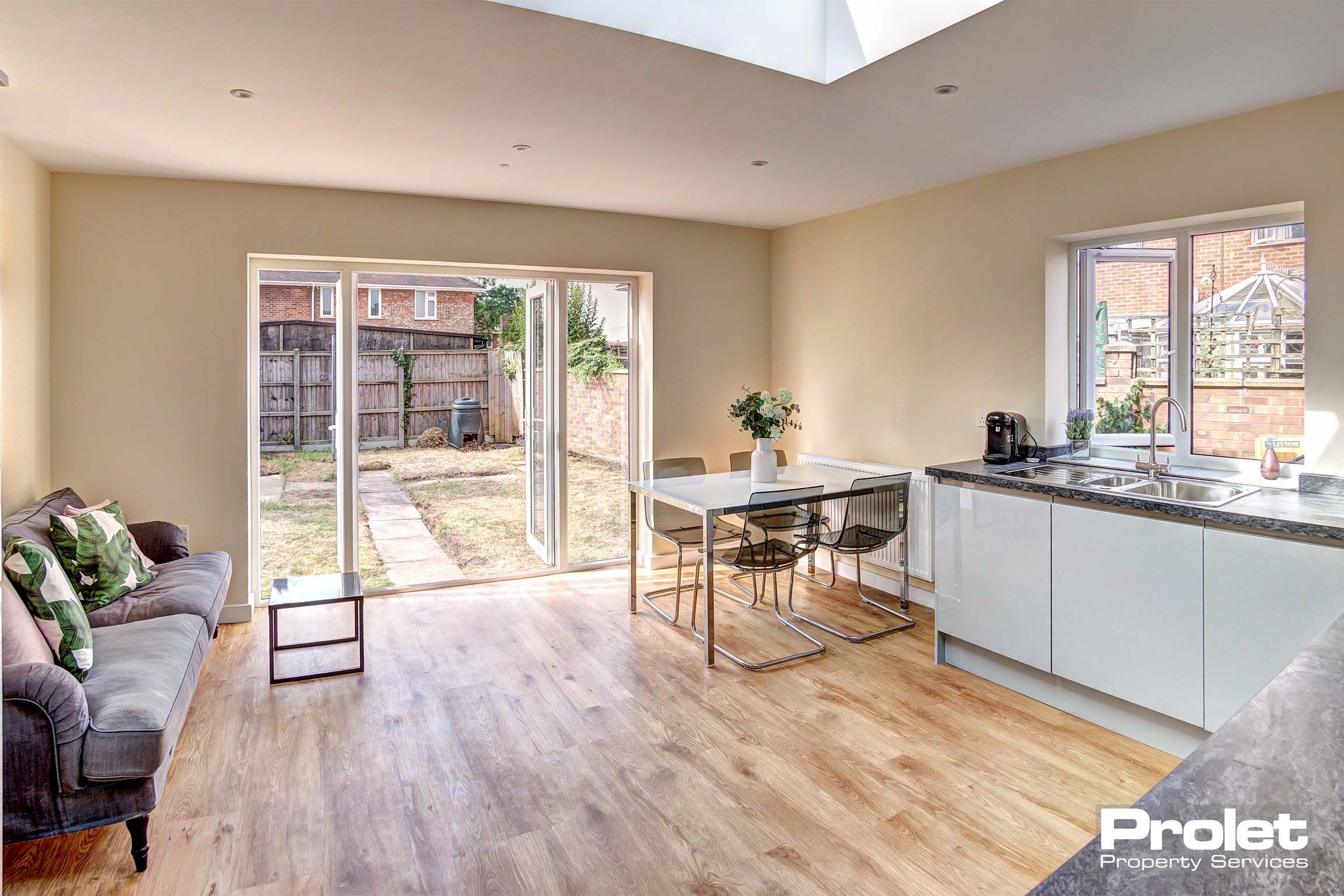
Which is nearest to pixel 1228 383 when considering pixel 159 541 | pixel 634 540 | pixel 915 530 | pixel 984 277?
pixel 984 277

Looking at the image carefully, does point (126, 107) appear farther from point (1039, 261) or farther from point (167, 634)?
point (1039, 261)

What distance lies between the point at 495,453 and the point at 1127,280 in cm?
400

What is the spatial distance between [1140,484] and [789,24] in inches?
95.1

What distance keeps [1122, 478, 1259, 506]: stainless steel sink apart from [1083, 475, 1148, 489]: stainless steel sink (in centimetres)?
6

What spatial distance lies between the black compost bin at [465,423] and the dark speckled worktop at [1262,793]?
4.81 m

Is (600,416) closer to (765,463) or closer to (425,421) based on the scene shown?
(425,421)

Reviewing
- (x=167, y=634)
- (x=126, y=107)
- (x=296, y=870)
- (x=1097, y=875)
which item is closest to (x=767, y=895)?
(x=296, y=870)

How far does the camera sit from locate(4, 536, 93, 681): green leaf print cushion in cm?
259

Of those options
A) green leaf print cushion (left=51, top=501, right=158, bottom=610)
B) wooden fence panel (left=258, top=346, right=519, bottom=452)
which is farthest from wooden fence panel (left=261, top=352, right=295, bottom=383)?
green leaf print cushion (left=51, top=501, right=158, bottom=610)

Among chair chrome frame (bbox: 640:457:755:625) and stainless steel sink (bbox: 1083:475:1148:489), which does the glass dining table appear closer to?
chair chrome frame (bbox: 640:457:755:625)

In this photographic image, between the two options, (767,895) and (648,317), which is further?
(648,317)

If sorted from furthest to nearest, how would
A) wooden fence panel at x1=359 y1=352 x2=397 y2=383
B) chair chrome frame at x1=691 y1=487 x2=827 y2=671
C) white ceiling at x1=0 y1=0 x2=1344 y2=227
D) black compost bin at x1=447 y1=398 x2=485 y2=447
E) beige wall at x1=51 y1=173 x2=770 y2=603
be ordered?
black compost bin at x1=447 y1=398 x2=485 y2=447
wooden fence panel at x1=359 y1=352 x2=397 y2=383
beige wall at x1=51 y1=173 x2=770 y2=603
chair chrome frame at x1=691 y1=487 x2=827 y2=671
white ceiling at x1=0 y1=0 x2=1344 y2=227

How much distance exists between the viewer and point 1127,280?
396 cm

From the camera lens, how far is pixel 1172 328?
12.2 ft
